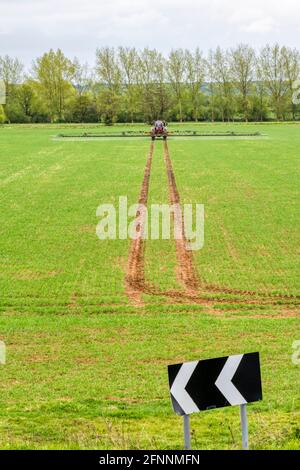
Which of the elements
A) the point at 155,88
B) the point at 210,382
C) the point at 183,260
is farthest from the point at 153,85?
the point at 210,382

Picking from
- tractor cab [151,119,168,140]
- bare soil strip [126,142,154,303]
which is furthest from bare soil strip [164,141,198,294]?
tractor cab [151,119,168,140]

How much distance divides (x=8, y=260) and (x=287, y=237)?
10667 mm

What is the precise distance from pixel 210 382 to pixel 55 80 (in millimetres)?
132502

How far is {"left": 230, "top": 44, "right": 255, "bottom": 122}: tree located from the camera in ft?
445

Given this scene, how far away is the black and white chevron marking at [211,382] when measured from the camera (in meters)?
7.99

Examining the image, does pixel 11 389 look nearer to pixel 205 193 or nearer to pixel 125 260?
pixel 125 260

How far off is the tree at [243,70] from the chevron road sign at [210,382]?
12635cm

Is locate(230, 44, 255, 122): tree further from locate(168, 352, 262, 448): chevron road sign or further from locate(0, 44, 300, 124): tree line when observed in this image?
locate(168, 352, 262, 448): chevron road sign

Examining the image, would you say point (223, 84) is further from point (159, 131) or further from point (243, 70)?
point (159, 131)

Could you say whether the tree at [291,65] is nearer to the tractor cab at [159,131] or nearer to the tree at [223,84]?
the tree at [223,84]

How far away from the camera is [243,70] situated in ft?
454

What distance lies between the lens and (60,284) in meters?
21.2

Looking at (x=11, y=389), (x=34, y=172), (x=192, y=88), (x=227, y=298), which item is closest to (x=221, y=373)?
(x=11, y=389)

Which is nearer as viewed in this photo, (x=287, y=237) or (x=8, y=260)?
(x=8, y=260)
